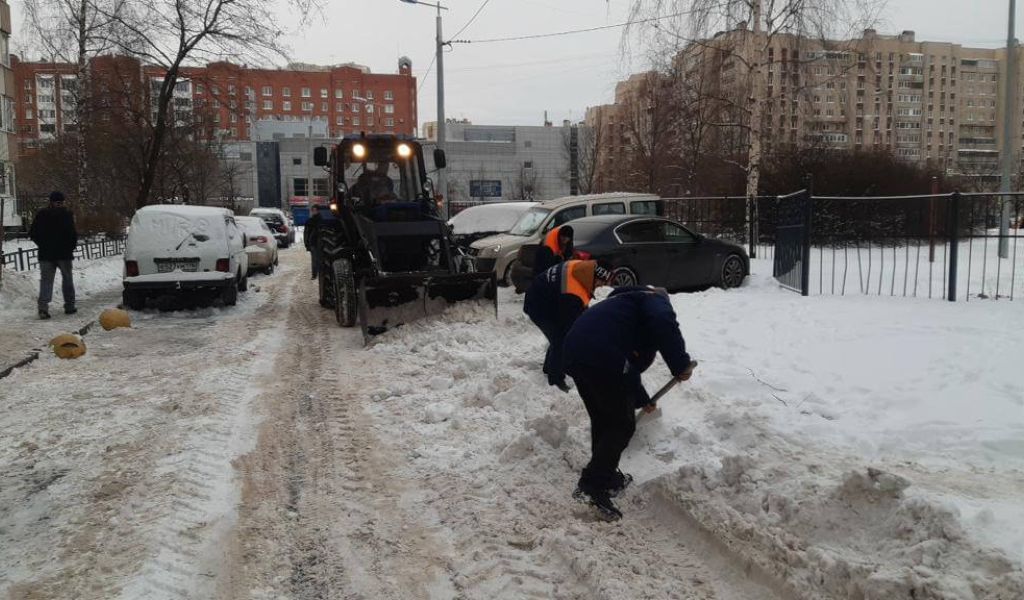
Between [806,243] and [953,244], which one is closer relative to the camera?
[953,244]

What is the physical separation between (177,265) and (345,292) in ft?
10.8

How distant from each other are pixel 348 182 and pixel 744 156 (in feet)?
65.2

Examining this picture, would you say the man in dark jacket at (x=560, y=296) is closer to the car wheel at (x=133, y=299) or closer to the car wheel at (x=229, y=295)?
the car wheel at (x=229, y=295)

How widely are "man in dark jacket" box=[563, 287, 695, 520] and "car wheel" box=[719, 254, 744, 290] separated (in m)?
9.09

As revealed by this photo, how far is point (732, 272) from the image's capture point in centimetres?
1295

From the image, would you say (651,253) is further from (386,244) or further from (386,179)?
(386,179)

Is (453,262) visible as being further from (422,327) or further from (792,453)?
(792,453)

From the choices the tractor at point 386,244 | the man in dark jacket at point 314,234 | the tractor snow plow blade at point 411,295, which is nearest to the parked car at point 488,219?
the man in dark jacket at point 314,234

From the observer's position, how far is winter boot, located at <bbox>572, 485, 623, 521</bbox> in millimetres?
4238

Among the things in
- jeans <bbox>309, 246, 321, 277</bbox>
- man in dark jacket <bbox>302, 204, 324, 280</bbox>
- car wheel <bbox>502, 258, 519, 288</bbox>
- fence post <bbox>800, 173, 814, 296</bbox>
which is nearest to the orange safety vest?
fence post <bbox>800, 173, 814, 296</bbox>

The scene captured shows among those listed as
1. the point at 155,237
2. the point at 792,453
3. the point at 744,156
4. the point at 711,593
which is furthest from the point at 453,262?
the point at 744,156

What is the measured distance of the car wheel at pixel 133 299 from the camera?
11883 millimetres

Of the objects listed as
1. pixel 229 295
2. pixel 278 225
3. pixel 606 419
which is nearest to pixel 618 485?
pixel 606 419

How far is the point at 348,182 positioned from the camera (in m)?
12.0
